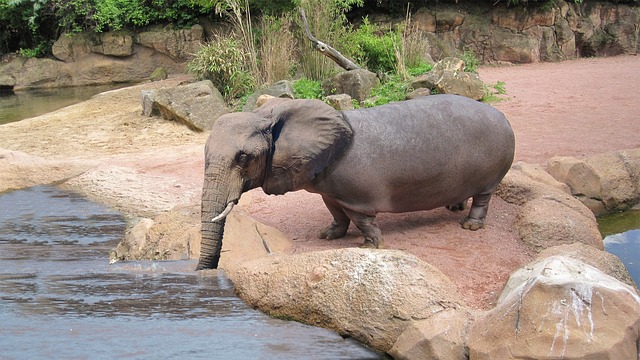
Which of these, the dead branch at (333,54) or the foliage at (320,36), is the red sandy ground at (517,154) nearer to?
the dead branch at (333,54)

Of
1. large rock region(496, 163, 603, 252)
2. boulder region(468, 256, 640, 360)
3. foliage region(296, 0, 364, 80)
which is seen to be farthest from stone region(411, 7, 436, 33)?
boulder region(468, 256, 640, 360)

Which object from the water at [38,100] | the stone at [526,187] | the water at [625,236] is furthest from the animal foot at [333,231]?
the water at [38,100]

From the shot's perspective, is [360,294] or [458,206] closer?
[360,294]

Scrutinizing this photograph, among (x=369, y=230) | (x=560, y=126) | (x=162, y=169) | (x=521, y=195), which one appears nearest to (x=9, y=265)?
(x=369, y=230)

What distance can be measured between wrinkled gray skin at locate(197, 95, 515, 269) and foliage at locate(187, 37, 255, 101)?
292 inches

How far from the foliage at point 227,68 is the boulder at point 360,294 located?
29.7ft

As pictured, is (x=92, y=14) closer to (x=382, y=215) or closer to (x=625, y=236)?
(x=382, y=215)

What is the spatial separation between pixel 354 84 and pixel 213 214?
25.5 ft

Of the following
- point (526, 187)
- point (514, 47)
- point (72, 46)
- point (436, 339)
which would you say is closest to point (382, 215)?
point (526, 187)

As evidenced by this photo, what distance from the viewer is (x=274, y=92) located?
42.0 feet

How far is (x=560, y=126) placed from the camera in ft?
36.8

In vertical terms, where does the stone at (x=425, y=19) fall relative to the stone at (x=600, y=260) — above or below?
below

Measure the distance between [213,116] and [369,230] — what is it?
657cm

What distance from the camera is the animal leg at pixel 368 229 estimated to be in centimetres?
639
